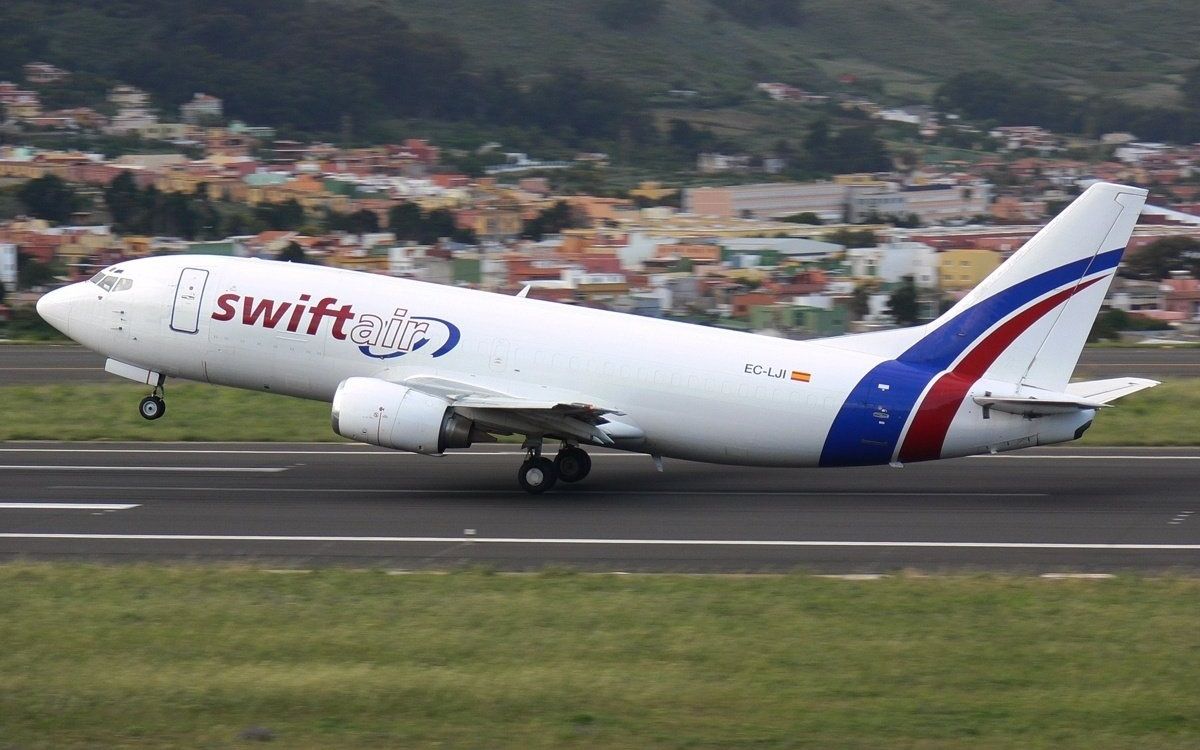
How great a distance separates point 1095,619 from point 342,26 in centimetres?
16278

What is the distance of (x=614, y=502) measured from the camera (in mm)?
25828

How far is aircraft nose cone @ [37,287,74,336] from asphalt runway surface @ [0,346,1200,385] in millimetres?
13545

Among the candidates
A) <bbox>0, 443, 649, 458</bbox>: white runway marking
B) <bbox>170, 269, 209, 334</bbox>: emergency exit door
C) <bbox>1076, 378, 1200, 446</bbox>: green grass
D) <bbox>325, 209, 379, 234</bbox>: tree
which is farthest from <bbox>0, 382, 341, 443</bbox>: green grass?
<bbox>325, 209, 379, 234</bbox>: tree

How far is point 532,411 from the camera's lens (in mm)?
25219

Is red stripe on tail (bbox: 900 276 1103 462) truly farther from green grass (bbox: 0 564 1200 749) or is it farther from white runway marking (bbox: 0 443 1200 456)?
green grass (bbox: 0 564 1200 749)

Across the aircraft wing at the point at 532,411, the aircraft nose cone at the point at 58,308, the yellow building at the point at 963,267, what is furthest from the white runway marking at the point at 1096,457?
the yellow building at the point at 963,267

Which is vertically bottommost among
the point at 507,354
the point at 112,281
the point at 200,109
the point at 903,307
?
the point at 507,354

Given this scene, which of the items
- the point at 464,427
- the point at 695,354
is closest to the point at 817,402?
the point at 695,354

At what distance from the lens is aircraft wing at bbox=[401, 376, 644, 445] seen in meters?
25.2

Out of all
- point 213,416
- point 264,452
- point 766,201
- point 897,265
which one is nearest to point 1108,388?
point 264,452

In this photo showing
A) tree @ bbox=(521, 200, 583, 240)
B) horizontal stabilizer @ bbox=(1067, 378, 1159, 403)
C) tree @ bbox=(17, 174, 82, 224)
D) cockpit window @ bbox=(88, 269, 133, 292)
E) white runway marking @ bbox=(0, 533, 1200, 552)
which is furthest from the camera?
tree @ bbox=(521, 200, 583, 240)

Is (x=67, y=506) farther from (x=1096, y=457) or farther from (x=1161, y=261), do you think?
(x=1161, y=261)

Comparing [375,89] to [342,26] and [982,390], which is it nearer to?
[342,26]

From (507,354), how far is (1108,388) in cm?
1041
